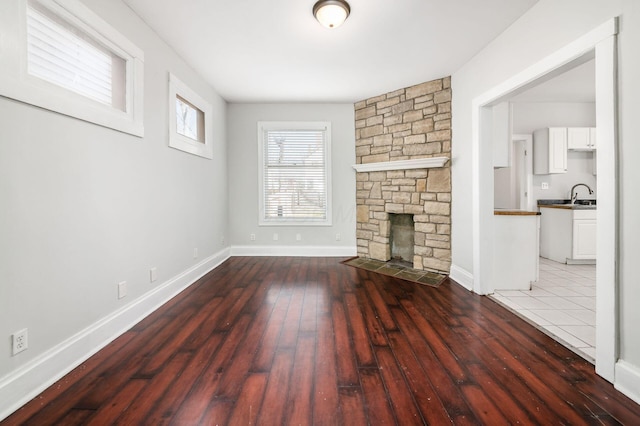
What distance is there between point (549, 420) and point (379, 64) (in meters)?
3.49

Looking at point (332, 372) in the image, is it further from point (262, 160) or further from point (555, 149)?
point (555, 149)

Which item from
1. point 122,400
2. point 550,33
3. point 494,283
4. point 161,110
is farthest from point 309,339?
point 550,33

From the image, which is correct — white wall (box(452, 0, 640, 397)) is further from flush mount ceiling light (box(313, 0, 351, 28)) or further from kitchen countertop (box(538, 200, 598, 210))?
kitchen countertop (box(538, 200, 598, 210))

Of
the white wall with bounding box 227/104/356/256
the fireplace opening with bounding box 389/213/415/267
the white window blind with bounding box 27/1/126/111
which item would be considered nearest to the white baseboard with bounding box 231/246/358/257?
the white wall with bounding box 227/104/356/256

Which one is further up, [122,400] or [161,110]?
[161,110]

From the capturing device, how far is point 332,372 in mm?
1685

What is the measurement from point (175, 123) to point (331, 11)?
201cm

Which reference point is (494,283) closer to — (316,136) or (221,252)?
(316,136)

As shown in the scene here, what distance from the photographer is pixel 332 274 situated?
381 cm

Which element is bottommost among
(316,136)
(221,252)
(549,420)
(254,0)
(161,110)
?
(549,420)

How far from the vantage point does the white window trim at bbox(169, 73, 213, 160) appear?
2.98m

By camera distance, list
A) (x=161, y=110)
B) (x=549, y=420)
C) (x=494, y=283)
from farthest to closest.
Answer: (x=494, y=283), (x=161, y=110), (x=549, y=420)

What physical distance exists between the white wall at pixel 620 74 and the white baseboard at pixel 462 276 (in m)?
0.08

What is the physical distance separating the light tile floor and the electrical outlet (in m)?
3.40
